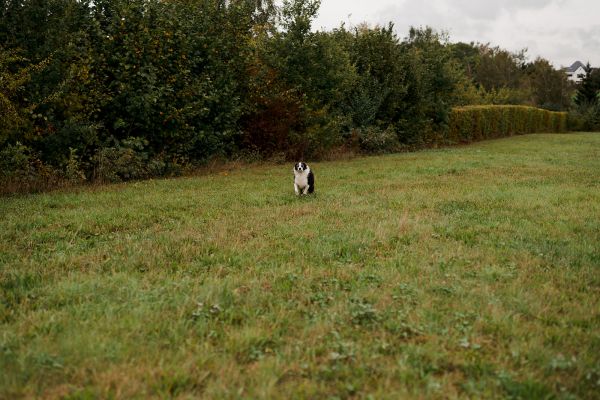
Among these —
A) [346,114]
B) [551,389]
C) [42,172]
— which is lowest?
[551,389]

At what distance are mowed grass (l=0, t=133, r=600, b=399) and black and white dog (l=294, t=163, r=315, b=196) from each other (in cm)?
152

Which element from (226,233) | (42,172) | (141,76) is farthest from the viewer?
(141,76)

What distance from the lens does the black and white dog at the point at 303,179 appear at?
10177mm

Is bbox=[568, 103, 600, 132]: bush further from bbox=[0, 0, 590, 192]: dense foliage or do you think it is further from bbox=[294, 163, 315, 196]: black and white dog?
bbox=[294, 163, 315, 196]: black and white dog

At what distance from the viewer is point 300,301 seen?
→ 446cm

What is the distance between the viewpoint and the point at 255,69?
1708 centimetres

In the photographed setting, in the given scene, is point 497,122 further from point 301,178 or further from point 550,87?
point 550,87

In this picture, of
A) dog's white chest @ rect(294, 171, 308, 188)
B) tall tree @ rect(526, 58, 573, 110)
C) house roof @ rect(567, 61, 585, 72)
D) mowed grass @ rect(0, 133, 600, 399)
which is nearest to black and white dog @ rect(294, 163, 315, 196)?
dog's white chest @ rect(294, 171, 308, 188)

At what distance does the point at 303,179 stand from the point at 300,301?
5931 millimetres

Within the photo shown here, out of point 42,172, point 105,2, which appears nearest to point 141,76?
point 105,2

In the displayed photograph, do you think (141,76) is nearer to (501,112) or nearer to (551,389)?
(551,389)

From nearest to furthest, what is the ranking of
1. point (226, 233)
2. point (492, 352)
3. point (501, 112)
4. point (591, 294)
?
point (492, 352), point (591, 294), point (226, 233), point (501, 112)

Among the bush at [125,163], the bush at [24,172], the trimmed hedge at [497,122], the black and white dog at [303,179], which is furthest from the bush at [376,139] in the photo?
the bush at [24,172]

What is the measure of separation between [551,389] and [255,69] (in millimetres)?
15397
